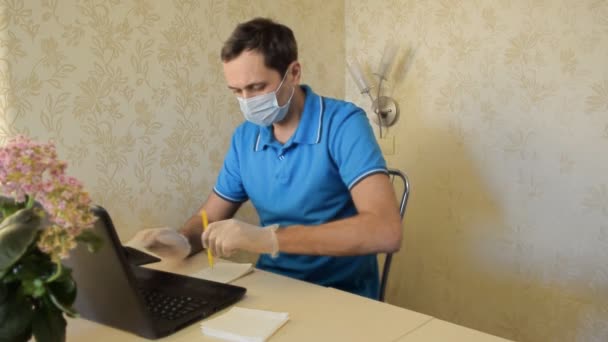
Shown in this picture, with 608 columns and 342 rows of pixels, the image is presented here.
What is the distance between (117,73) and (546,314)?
4.90 ft

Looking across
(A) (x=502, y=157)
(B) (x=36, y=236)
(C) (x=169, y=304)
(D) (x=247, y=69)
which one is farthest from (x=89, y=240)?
(A) (x=502, y=157)

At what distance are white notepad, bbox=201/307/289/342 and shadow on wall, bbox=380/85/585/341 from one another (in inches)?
42.7

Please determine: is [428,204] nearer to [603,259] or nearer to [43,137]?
[603,259]

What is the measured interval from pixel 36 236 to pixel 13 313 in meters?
0.12

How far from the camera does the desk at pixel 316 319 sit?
92 cm

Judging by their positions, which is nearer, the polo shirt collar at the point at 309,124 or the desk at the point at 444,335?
the desk at the point at 444,335

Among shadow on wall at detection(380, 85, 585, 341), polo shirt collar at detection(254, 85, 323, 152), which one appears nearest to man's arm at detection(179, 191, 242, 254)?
polo shirt collar at detection(254, 85, 323, 152)

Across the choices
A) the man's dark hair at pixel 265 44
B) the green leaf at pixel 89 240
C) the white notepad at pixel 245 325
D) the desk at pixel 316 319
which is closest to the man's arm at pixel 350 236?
the desk at pixel 316 319

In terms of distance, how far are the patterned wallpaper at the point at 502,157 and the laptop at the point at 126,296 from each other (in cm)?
105

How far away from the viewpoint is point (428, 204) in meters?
2.00

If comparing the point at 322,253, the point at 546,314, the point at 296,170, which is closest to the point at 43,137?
the point at 296,170

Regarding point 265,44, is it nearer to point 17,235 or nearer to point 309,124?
point 309,124

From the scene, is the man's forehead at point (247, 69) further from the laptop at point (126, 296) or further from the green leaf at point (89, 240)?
the green leaf at point (89, 240)

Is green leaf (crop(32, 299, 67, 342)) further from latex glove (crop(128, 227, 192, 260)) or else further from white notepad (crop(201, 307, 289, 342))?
latex glove (crop(128, 227, 192, 260))
